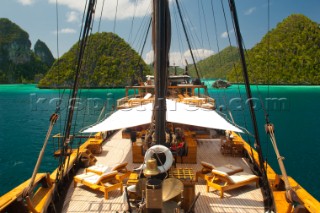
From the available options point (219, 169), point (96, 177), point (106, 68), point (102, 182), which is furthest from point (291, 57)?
point (102, 182)

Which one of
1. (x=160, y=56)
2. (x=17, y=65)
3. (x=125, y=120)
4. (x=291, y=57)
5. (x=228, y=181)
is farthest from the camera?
(x=17, y=65)

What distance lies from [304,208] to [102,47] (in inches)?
6101

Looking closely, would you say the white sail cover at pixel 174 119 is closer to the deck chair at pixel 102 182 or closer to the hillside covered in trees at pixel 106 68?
the deck chair at pixel 102 182

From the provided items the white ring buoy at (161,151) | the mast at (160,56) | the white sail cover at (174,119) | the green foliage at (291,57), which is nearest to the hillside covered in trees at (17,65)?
the green foliage at (291,57)

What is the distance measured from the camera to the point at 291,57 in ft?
445

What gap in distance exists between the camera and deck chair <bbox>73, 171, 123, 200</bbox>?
6.73m

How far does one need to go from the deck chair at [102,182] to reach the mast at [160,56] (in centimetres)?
218

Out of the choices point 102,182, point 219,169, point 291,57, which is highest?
point 291,57

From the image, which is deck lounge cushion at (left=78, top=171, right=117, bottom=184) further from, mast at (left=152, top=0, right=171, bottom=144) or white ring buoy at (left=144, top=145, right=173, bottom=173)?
white ring buoy at (left=144, top=145, right=173, bottom=173)

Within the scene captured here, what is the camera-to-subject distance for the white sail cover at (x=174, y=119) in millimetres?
9187

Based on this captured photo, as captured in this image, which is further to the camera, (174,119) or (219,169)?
(174,119)

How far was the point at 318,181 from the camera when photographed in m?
13.5

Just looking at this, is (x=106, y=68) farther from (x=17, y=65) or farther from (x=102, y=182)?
(x=102, y=182)

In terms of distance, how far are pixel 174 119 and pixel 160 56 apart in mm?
4324
